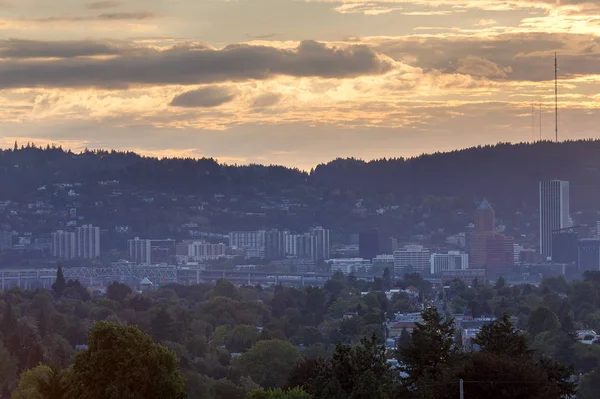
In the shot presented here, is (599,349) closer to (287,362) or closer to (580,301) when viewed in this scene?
(287,362)

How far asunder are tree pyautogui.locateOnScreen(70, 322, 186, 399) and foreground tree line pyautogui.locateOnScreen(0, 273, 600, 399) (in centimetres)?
4

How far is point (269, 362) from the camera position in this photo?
9881 cm

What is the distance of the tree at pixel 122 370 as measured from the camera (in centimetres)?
5419

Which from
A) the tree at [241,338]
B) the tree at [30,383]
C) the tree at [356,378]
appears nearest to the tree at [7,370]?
the tree at [30,383]

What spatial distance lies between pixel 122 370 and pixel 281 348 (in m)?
48.0

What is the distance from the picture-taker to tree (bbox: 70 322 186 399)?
54.2 metres

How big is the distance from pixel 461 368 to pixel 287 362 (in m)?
43.9

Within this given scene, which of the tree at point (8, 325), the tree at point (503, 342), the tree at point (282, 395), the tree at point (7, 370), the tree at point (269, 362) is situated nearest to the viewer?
the tree at point (282, 395)

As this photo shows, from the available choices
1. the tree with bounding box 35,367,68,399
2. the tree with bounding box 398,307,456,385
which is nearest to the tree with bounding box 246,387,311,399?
the tree with bounding box 398,307,456,385

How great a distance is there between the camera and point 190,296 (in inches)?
7717

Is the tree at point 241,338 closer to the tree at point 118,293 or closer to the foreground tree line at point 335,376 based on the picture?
the tree at point 118,293

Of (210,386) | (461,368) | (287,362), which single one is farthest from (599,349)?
(461,368)

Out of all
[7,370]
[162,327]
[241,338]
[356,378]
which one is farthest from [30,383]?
[241,338]

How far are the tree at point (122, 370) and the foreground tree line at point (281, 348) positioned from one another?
4 centimetres
